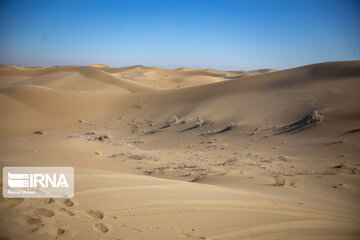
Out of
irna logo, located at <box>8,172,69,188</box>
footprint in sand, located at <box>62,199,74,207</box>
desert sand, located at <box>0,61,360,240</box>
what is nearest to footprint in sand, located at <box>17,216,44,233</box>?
desert sand, located at <box>0,61,360,240</box>

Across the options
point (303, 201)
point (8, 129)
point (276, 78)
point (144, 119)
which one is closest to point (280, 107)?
point (276, 78)

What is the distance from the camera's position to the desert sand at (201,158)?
3.19 metres

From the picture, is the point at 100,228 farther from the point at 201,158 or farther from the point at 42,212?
the point at 201,158

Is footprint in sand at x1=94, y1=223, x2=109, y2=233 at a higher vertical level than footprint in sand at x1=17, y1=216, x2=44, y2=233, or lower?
lower

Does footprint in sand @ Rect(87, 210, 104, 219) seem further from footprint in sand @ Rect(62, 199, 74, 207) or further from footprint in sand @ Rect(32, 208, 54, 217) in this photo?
footprint in sand @ Rect(32, 208, 54, 217)

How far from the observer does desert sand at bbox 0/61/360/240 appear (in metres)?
3.19

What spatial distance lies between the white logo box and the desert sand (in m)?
0.20

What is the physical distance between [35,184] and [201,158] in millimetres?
8028

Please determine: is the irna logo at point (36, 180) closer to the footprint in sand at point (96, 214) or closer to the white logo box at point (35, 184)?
the white logo box at point (35, 184)

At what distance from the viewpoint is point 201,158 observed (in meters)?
11.4

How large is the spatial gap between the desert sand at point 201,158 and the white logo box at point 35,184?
8.1 inches

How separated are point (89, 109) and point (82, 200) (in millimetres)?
24976

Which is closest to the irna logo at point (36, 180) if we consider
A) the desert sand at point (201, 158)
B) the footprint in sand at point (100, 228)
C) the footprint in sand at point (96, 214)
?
the desert sand at point (201, 158)

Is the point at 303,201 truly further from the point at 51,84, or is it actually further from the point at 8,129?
the point at 51,84
